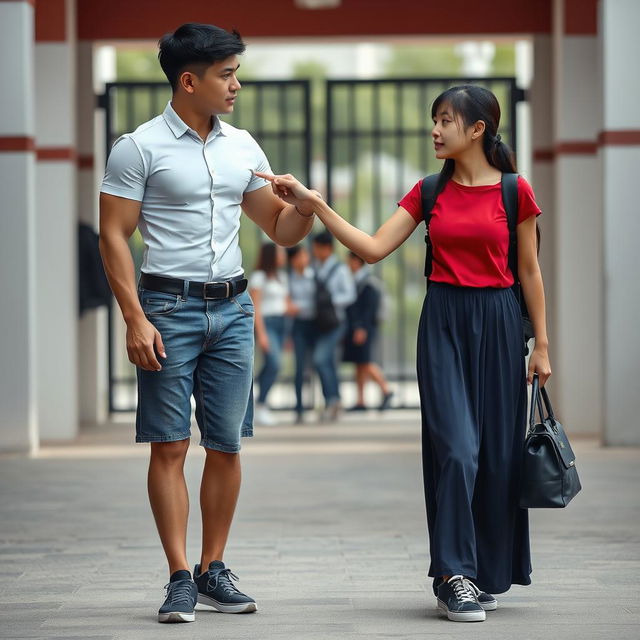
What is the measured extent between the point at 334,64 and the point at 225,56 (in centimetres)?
4330

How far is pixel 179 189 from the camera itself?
197 inches

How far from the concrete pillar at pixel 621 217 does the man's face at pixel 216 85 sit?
268 inches

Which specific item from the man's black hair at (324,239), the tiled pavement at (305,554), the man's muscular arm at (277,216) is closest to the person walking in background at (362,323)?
the man's black hair at (324,239)

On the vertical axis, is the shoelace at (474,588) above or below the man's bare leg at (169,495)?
below

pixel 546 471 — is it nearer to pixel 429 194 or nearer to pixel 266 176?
pixel 429 194

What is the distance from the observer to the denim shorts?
5027mm

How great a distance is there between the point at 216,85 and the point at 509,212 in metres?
1.08

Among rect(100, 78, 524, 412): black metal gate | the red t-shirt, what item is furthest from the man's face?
rect(100, 78, 524, 412): black metal gate

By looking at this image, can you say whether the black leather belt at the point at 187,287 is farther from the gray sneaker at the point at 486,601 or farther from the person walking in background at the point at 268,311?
the person walking in background at the point at 268,311

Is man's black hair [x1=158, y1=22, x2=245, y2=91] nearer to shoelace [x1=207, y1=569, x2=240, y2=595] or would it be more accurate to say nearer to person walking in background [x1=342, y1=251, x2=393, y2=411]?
shoelace [x1=207, y1=569, x2=240, y2=595]

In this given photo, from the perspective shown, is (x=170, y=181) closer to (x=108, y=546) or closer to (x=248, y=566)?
(x=248, y=566)

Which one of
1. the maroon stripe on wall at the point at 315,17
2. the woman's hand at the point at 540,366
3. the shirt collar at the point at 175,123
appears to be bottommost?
the woman's hand at the point at 540,366

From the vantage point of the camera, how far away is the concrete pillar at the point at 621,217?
446 inches

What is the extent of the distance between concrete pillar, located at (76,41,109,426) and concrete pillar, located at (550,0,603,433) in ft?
14.1
